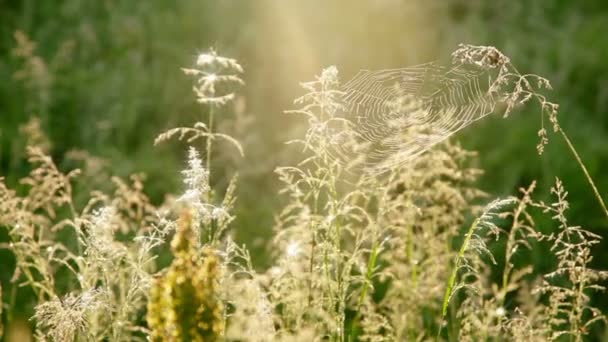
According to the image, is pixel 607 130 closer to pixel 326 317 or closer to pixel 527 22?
pixel 527 22

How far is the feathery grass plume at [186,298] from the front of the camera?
1.91 m

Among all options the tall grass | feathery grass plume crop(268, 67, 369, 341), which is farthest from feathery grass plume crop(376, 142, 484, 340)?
feathery grass plume crop(268, 67, 369, 341)

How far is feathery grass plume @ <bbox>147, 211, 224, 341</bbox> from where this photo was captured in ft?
6.28

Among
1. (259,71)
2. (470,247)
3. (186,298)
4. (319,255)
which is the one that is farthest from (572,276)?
(259,71)

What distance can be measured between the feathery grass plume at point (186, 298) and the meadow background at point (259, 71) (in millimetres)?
2911

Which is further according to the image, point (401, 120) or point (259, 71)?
point (259, 71)

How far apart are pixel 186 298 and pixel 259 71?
5154mm

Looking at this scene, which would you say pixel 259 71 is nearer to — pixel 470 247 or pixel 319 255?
pixel 319 255

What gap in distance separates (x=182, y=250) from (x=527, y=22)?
21.0ft

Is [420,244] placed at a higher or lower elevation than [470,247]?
higher

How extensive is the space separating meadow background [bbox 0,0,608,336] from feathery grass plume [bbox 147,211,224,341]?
2911 mm

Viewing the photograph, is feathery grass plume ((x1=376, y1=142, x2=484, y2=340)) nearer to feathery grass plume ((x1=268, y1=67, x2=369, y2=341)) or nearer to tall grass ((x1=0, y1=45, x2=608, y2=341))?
tall grass ((x1=0, y1=45, x2=608, y2=341))

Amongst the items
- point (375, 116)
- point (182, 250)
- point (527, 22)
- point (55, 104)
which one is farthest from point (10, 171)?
point (527, 22)

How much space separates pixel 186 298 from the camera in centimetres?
191
